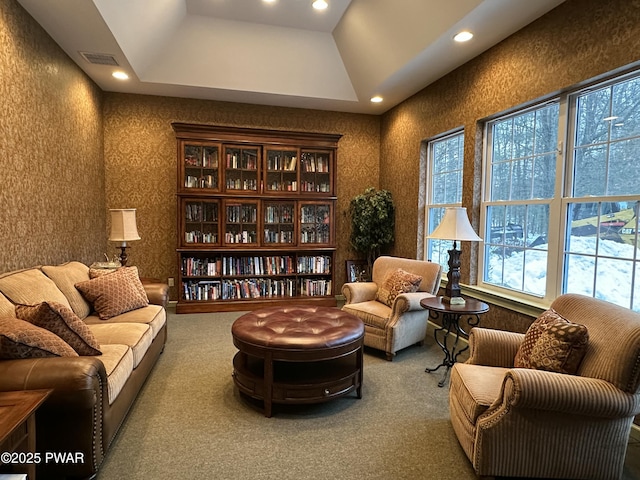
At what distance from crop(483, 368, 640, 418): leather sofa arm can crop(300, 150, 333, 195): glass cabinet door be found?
3951 mm

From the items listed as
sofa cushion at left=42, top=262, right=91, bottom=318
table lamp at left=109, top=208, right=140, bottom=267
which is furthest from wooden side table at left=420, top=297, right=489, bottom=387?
table lamp at left=109, top=208, right=140, bottom=267

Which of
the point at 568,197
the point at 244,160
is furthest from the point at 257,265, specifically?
the point at 568,197

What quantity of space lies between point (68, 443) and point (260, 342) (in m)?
1.08

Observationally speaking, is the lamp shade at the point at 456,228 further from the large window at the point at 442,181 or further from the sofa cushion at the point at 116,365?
the sofa cushion at the point at 116,365

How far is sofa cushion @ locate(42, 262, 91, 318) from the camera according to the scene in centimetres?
287

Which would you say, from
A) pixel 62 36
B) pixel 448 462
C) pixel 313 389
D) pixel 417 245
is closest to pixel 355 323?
pixel 313 389

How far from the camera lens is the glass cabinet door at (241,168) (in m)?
4.98

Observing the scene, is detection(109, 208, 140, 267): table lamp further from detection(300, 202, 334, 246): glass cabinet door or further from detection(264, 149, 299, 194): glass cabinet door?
detection(300, 202, 334, 246): glass cabinet door

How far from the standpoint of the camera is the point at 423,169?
4.75 m

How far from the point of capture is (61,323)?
79.7 inches

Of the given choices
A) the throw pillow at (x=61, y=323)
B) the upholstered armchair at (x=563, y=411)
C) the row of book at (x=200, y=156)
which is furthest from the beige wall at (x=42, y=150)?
the upholstered armchair at (x=563, y=411)

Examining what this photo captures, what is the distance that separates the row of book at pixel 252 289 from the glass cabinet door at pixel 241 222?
58 cm

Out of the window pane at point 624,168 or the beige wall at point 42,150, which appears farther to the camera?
the beige wall at point 42,150

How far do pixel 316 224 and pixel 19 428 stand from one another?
165 inches
